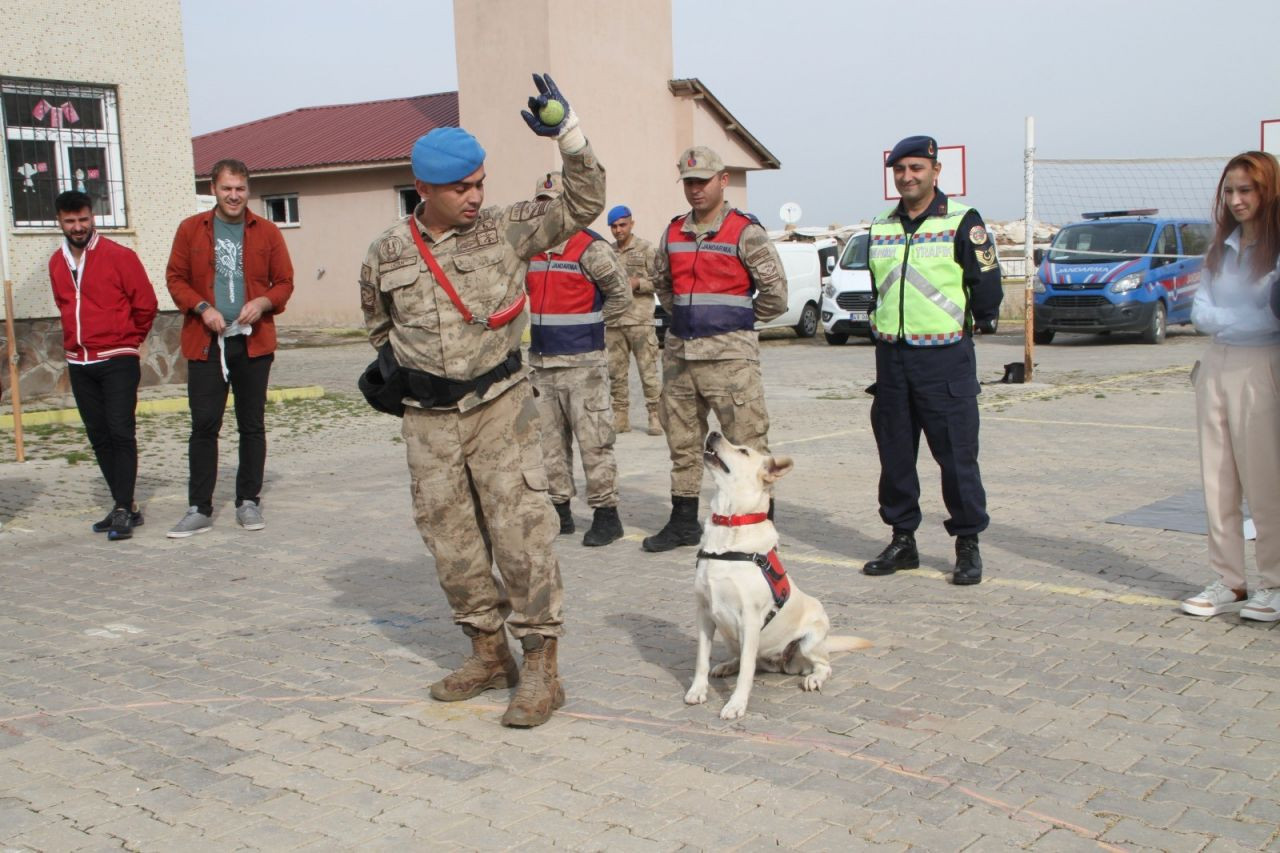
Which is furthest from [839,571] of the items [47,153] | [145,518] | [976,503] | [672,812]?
[47,153]

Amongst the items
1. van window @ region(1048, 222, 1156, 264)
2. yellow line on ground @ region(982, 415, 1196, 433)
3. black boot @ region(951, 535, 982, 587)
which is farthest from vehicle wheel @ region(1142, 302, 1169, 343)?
black boot @ region(951, 535, 982, 587)

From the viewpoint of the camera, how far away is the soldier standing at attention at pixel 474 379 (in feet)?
15.3

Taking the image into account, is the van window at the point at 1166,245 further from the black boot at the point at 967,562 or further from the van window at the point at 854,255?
the black boot at the point at 967,562

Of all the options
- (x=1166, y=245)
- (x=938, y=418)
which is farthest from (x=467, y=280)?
(x=1166, y=245)

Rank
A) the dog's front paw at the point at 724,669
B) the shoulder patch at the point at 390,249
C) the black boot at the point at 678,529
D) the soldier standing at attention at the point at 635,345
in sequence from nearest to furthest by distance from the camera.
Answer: the shoulder patch at the point at 390,249 < the dog's front paw at the point at 724,669 < the black boot at the point at 678,529 < the soldier standing at attention at the point at 635,345

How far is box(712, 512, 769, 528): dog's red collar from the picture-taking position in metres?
4.92

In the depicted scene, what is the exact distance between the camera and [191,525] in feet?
27.1

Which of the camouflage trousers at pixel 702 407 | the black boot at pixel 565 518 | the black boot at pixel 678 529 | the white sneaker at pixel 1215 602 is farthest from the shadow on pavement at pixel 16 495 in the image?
the white sneaker at pixel 1215 602

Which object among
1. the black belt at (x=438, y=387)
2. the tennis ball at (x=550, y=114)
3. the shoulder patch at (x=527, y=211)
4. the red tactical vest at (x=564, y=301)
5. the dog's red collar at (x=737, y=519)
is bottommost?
the dog's red collar at (x=737, y=519)

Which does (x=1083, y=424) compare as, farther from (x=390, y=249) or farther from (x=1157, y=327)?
(x=1157, y=327)

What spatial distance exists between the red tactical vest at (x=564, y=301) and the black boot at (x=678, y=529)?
4.01ft

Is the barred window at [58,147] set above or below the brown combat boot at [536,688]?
above

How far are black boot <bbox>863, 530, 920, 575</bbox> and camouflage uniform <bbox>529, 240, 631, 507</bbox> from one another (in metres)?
1.86

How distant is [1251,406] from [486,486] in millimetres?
3625
